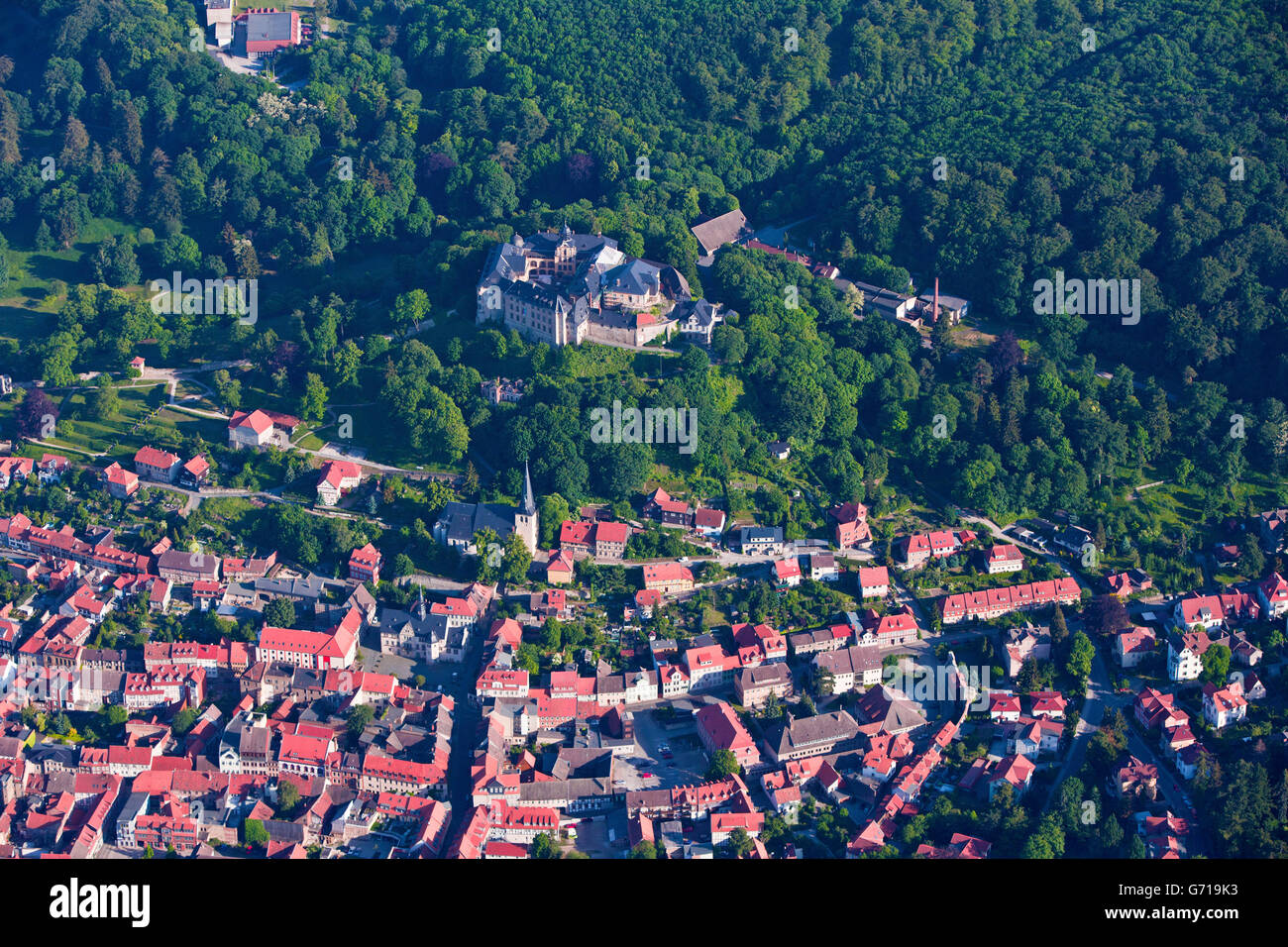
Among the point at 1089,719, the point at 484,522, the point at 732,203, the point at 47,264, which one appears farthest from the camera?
the point at 732,203

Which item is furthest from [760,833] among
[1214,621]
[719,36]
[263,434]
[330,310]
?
[719,36]

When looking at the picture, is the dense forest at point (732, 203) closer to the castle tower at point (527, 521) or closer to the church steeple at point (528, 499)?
the church steeple at point (528, 499)

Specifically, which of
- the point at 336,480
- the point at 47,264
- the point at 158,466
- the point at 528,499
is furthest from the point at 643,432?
the point at 47,264

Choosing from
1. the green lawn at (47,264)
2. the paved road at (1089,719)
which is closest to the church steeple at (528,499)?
the paved road at (1089,719)

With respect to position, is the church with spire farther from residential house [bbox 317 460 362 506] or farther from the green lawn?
the green lawn

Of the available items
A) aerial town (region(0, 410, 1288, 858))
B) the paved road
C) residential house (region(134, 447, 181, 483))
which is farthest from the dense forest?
the paved road

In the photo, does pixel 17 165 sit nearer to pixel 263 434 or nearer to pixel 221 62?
pixel 221 62

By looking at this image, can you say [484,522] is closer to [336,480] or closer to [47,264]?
[336,480]
